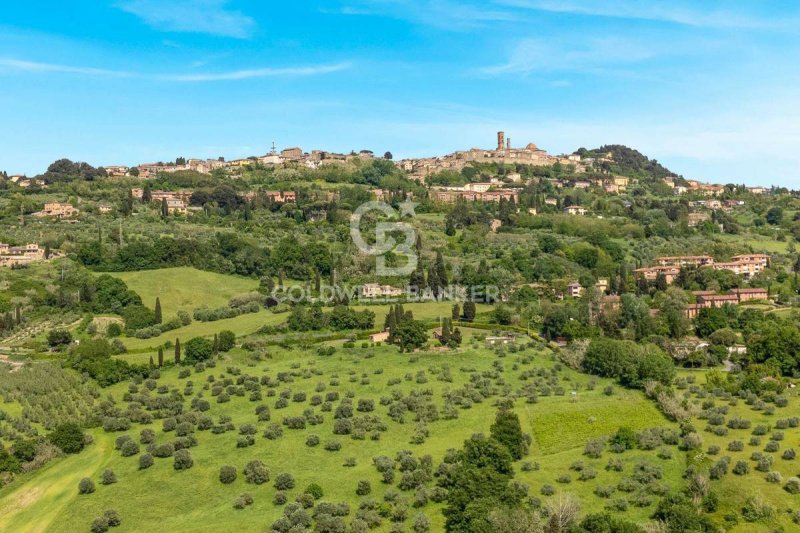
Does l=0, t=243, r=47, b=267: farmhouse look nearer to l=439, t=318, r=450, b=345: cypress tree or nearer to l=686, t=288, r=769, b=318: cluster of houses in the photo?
l=439, t=318, r=450, b=345: cypress tree

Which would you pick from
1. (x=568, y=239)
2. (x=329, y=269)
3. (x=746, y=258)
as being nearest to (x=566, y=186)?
(x=568, y=239)

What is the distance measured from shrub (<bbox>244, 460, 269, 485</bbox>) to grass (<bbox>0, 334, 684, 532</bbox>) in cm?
41

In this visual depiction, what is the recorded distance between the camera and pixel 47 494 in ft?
113

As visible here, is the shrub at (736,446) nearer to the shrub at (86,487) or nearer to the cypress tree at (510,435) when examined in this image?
the cypress tree at (510,435)

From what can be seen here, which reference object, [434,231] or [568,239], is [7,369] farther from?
[568,239]

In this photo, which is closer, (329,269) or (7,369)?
(7,369)

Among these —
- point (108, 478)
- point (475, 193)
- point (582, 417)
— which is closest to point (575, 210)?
point (475, 193)

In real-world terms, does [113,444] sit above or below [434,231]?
below

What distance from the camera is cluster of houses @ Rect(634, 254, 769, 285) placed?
7850 centimetres

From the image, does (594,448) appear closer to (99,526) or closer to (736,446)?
(736,446)

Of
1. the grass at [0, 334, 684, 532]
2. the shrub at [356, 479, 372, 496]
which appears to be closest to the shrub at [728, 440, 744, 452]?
the grass at [0, 334, 684, 532]

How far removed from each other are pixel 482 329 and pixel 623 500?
30.4 m

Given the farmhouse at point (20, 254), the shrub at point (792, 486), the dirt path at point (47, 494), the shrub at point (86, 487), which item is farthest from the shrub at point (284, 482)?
the farmhouse at point (20, 254)

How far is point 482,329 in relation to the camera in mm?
60781
